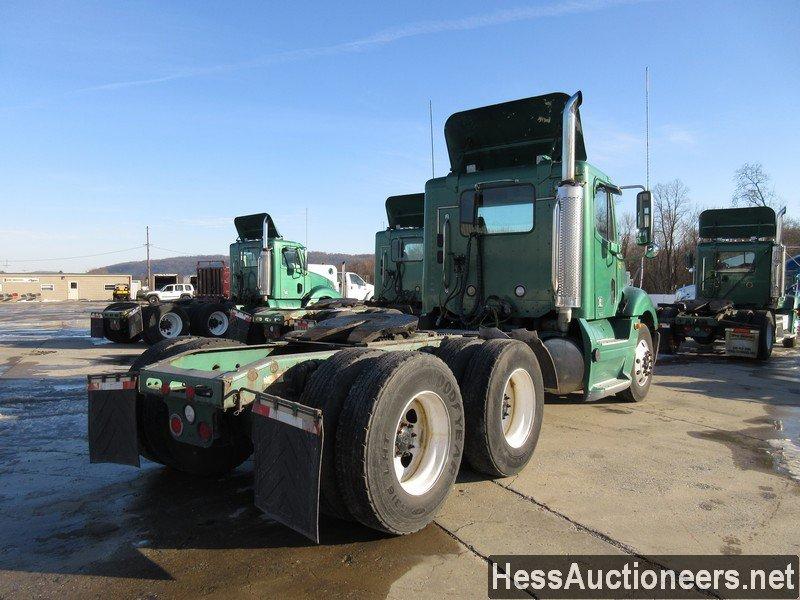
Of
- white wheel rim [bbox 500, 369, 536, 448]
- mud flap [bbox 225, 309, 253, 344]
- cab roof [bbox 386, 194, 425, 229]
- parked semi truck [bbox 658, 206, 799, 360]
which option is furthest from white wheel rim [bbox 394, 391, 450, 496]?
parked semi truck [bbox 658, 206, 799, 360]

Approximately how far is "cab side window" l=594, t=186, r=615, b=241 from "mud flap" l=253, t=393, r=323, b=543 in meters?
4.91

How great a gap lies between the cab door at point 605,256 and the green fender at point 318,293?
999 centimetres

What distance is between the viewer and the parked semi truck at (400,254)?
13820 mm

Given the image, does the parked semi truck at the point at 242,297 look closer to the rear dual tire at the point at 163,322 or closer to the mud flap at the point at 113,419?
the rear dual tire at the point at 163,322

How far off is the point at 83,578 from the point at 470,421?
2.67 meters

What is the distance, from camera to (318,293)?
16.3m

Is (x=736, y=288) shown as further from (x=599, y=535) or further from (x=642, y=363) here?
(x=599, y=535)

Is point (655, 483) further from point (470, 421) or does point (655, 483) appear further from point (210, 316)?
point (210, 316)

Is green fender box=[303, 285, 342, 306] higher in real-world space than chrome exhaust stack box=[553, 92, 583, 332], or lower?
lower

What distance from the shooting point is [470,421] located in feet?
14.5

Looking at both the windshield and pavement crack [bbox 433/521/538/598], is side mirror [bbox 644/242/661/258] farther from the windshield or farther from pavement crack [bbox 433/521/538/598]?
pavement crack [bbox 433/521/538/598]

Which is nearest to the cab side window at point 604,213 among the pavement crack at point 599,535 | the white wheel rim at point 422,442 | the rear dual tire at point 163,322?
the pavement crack at point 599,535

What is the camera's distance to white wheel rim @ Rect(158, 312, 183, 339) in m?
16.2

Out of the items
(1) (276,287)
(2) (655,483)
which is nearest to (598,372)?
(2) (655,483)
